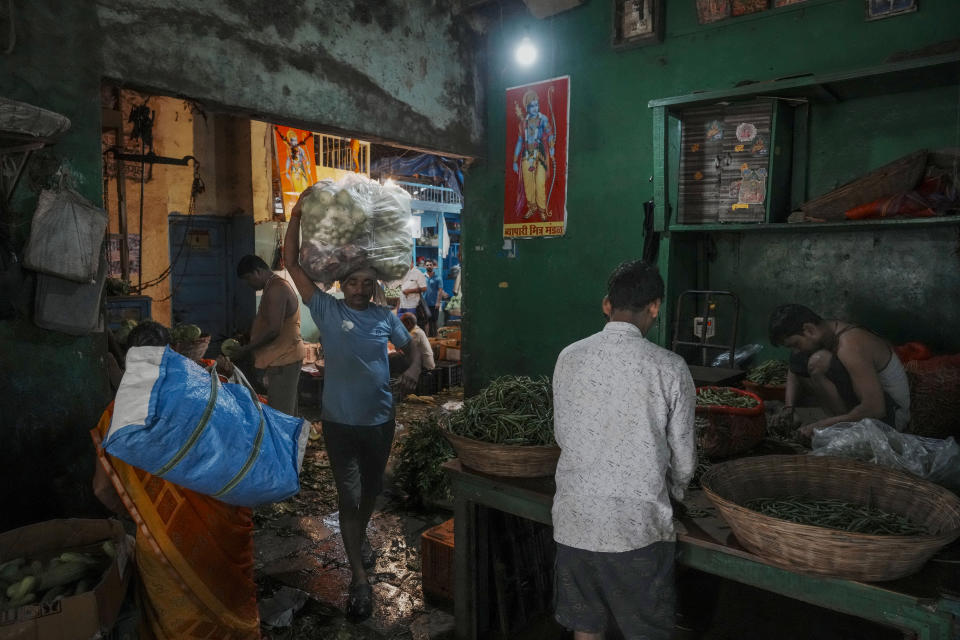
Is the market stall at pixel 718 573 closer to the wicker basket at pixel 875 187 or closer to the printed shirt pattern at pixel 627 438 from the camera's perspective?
the printed shirt pattern at pixel 627 438

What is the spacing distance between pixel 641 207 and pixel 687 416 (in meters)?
3.80

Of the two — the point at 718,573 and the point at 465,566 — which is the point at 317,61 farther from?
the point at 718,573

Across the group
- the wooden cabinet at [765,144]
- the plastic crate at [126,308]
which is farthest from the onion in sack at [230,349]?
the wooden cabinet at [765,144]

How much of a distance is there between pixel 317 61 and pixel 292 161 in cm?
535

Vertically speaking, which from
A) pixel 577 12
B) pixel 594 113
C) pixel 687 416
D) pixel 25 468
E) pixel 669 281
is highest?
pixel 577 12

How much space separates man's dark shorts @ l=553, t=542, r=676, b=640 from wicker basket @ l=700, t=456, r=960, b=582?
0.34 m

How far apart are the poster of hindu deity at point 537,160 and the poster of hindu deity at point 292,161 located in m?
4.81

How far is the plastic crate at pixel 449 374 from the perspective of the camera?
991 centimetres

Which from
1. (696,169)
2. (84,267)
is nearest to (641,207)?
(696,169)

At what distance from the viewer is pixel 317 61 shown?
5148 mm

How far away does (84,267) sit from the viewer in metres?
3.70

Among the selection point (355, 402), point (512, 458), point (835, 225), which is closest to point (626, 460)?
point (512, 458)

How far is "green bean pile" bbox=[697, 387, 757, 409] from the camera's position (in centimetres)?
331

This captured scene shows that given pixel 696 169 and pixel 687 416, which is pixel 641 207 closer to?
pixel 696 169
